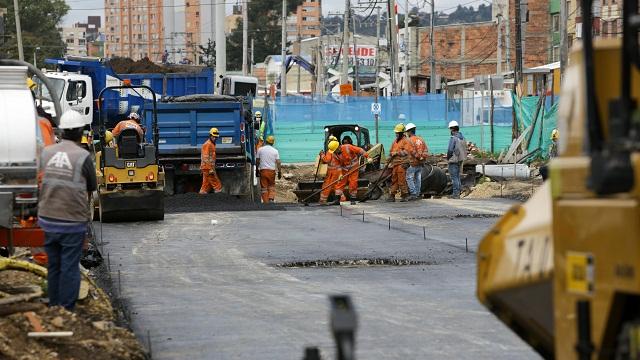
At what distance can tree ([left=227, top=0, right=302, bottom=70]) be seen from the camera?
130 meters

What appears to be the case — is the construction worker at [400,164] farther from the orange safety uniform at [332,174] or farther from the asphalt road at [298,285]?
the asphalt road at [298,285]

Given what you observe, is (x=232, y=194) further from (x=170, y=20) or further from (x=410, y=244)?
(x=170, y=20)

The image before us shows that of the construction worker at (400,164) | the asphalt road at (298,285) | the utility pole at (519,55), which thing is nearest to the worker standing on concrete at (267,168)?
the construction worker at (400,164)

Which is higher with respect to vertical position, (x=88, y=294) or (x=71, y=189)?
(x=71, y=189)

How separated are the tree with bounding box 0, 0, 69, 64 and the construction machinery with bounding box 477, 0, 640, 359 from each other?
93.0 metres

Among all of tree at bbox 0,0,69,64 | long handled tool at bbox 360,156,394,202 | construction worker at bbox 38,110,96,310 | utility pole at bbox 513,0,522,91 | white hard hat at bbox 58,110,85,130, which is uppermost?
tree at bbox 0,0,69,64

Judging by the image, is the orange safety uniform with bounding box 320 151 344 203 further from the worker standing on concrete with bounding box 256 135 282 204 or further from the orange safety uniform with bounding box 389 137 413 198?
the worker standing on concrete with bounding box 256 135 282 204

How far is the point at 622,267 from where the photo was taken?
505cm

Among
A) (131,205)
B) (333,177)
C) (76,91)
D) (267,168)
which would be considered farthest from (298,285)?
(76,91)

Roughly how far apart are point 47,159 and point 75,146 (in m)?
0.26

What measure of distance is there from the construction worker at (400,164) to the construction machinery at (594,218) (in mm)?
23900

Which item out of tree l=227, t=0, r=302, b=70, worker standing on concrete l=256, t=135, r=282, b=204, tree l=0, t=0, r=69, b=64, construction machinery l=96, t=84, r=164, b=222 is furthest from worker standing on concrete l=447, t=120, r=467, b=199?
tree l=227, t=0, r=302, b=70

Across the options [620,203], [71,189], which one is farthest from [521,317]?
[71,189]

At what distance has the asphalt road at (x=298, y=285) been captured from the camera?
407 inches
